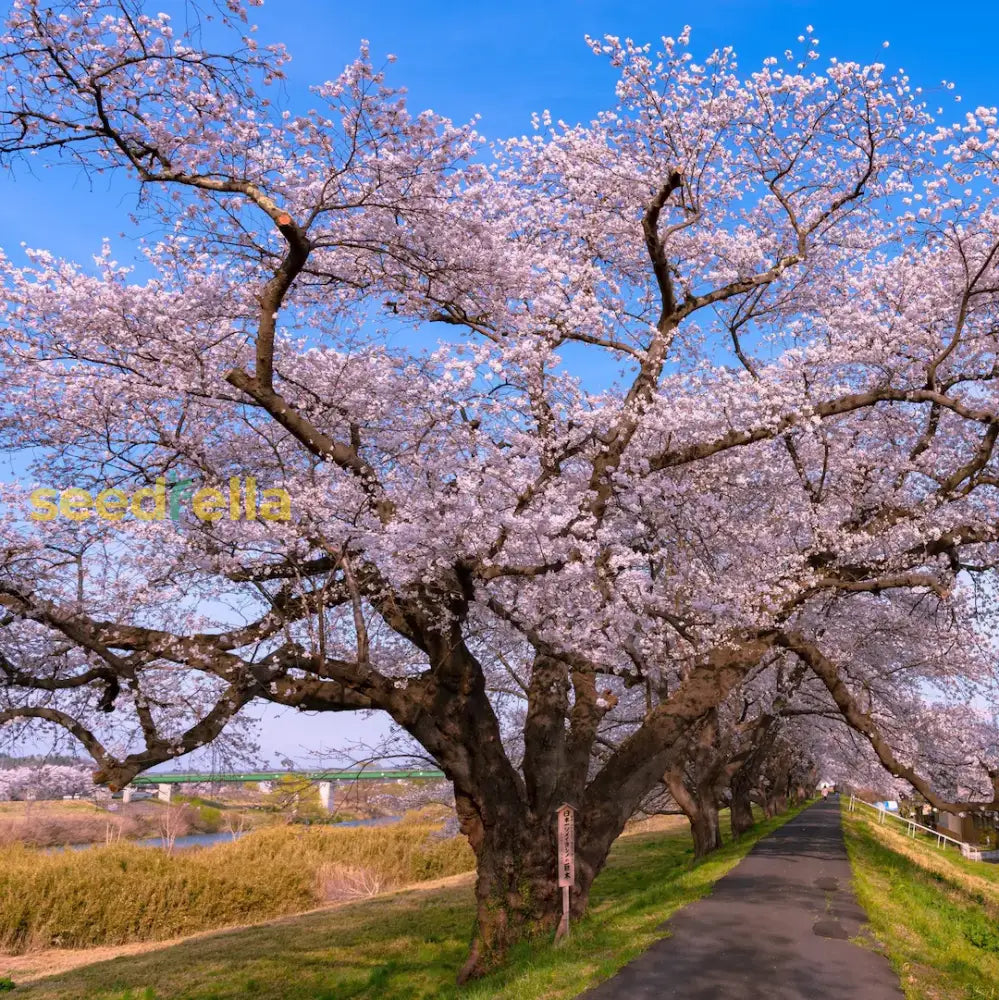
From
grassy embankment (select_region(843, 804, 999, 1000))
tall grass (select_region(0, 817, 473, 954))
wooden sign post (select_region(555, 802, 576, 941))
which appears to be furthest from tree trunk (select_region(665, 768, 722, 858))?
wooden sign post (select_region(555, 802, 576, 941))

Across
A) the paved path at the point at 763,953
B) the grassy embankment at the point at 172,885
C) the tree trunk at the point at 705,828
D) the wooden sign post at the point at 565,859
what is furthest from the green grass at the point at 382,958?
the grassy embankment at the point at 172,885

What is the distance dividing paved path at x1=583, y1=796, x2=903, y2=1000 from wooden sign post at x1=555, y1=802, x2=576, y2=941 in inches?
46.2

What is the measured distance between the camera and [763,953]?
9062 millimetres

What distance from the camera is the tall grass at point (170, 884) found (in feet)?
62.0

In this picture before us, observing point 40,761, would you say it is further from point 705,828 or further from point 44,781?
point 705,828

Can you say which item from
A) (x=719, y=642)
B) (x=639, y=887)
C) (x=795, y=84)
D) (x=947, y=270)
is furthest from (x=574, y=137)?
(x=639, y=887)

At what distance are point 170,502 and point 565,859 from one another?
259 inches

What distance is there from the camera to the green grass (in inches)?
356

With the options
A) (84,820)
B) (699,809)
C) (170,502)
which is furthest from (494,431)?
(84,820)

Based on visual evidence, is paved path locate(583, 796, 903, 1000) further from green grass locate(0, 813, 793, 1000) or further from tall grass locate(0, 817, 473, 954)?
tall grass locate(0, 817, 473, 954)

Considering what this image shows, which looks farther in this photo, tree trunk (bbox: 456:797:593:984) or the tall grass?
the tall grass

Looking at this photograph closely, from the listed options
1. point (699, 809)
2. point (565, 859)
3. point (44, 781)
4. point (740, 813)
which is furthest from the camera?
point (740, 813)

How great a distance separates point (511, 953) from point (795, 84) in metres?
12.2

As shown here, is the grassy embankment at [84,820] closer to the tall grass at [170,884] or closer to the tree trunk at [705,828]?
the tall grass at [170,884]
